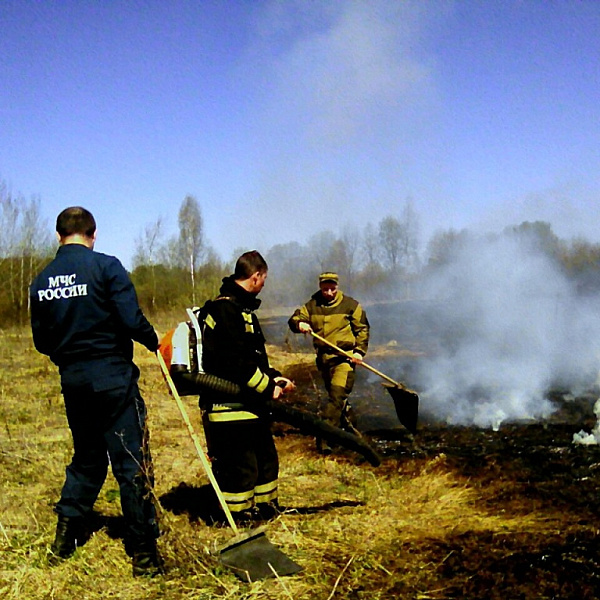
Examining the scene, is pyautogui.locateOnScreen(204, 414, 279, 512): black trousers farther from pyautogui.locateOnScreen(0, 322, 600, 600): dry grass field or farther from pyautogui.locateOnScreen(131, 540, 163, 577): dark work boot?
pyautogui.locateOnScreen(131, 540, 163, 577): dark work boot

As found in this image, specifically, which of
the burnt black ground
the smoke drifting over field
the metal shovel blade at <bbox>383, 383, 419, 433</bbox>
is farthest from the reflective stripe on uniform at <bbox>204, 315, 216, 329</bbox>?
the smoke drifting over field

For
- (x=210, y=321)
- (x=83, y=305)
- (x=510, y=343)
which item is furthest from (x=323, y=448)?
(x=510, y=343)

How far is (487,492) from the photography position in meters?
5.27

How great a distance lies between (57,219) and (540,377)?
31.2 ft

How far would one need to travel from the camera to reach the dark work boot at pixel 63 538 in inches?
150

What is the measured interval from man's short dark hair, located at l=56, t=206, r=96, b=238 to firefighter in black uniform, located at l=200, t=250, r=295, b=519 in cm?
106

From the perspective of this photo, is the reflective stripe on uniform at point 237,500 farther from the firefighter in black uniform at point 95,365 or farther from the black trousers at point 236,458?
the firefighter in black uniform at point 95,365

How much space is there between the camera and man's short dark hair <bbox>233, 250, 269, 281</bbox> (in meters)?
4.30

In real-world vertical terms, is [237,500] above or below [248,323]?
below

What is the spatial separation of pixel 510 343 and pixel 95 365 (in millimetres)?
11665

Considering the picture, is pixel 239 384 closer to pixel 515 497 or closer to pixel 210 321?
pixel 210 321

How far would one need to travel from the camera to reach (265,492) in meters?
4.54

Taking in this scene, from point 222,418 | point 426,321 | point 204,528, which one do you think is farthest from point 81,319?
point 426,321

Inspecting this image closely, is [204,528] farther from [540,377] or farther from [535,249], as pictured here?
[535,249]
